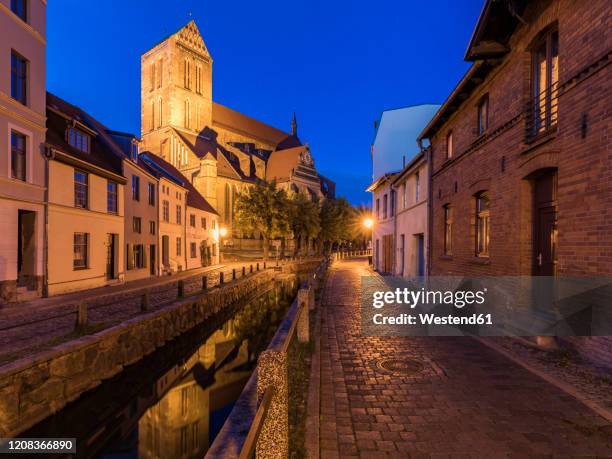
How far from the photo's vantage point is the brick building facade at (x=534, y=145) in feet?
16.8

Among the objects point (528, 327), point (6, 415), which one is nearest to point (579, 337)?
point (528, 327)

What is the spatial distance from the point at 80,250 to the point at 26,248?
2.62 m

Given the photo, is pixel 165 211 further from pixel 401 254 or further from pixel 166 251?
pixel 401 254

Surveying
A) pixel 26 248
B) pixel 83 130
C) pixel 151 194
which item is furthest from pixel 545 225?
pixel 151 194

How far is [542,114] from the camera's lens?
6.63 metres

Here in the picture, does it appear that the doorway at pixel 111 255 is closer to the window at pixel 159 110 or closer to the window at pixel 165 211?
the window at pixel 165 211

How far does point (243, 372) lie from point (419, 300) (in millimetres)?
6984

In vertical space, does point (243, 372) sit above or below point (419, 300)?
below

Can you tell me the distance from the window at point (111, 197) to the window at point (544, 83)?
17.9 metres

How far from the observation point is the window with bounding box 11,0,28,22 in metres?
11.8

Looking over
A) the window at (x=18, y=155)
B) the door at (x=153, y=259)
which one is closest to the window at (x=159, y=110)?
the door at (x=153, y=259)

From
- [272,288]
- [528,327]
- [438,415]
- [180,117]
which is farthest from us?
[180,117]

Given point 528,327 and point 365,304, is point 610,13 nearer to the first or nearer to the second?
point 528,327

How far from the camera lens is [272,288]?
82.5ft
